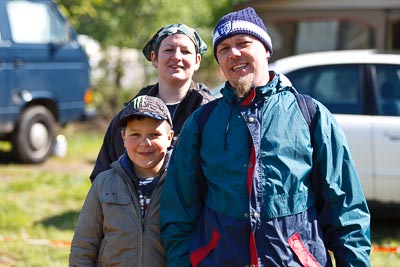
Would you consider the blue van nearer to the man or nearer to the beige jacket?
the beige jacket

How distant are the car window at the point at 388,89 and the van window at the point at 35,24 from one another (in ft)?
18.2

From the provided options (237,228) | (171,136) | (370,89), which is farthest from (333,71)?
(237,228)

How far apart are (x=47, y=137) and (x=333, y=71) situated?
5407 mm

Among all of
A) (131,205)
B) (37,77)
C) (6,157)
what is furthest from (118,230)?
(6,157)

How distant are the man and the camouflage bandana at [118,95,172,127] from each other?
0.23m

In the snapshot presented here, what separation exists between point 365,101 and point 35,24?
5717mm

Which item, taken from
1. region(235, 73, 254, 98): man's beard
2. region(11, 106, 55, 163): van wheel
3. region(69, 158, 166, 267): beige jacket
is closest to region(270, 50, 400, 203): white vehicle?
region(69, 158, 166, 267): beige jacket

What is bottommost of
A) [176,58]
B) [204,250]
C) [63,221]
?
[63,221]

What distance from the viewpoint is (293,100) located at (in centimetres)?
294

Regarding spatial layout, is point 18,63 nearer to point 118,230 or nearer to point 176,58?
point 176,58

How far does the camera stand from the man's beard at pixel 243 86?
288cm

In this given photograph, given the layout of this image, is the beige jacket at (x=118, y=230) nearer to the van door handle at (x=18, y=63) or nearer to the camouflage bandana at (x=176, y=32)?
the camouflage bandana at (x=176, y=32)

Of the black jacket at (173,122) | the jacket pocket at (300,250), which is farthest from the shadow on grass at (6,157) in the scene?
the jacket pocket at (300,250)

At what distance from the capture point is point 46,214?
7.95m
